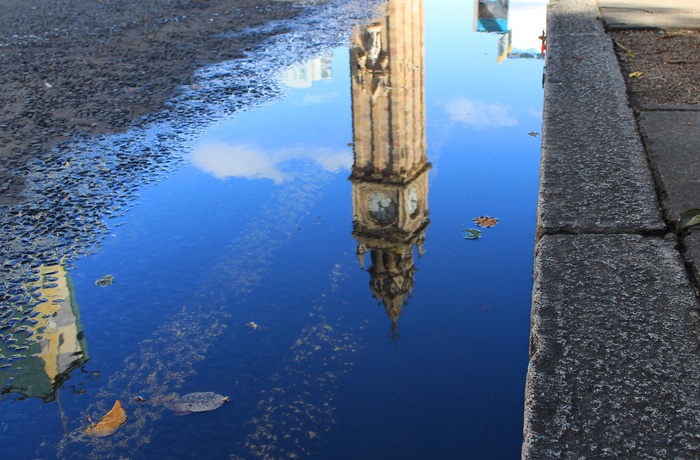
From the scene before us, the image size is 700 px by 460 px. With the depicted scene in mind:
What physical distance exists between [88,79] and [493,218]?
4150 mm

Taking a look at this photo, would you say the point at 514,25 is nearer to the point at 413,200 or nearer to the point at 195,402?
the point at 413,200

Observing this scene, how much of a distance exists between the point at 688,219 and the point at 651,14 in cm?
518

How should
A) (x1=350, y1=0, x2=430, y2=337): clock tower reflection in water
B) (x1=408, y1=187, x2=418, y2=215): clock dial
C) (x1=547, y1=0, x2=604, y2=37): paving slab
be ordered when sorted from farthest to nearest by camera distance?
(x1=547, y1=0, x2=604, y2=37): paving slab → (x1=408, y1=187, x2=418, y2=215): clock dial → (x1=350, y1=0, x2=430, y2=337): clock tower reflection in water

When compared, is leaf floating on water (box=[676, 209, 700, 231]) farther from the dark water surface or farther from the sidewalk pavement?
the dark water surface

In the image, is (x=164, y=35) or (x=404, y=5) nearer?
(x=164, y=35)

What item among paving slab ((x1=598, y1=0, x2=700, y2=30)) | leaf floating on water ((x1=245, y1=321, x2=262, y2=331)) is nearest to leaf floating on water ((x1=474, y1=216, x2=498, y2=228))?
leaf floating on water ((x1=245, y1=321, x2=262, y2=331))

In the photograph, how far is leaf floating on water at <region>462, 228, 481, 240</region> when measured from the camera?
3.29m

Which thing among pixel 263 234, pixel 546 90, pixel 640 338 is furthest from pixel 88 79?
pixel 640 338

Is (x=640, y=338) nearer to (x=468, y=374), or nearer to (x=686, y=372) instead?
(x=686, y=372)

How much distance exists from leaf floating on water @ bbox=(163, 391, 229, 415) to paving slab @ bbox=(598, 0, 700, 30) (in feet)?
18.0

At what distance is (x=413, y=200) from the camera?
383 cm

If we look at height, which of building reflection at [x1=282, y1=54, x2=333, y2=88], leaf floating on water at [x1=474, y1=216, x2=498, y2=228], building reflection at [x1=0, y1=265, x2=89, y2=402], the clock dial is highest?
building reflection at [x1=282, y1=54, x2=333, y2=88]

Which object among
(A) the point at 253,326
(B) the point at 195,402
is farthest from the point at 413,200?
(B) the point at 195,402

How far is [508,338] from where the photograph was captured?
250 centimetres
